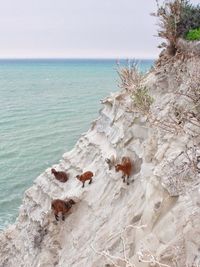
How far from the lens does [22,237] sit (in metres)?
19.4

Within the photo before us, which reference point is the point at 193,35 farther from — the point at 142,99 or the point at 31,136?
the point at 31,136

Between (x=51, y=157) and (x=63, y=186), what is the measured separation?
19808 millimetres

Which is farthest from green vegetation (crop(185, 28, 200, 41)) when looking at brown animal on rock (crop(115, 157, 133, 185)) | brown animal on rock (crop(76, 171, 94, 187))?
brown animal on rock (crop(76, 171, 94, 187))

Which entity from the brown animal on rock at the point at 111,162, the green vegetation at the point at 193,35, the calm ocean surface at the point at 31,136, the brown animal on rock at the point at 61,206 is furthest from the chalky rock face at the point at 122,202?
the calm ocean surface at the point at 31,136

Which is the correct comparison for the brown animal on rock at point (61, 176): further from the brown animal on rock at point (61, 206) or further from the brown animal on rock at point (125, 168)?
the brown animal on rock at point (125, 168)

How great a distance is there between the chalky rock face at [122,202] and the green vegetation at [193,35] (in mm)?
1265

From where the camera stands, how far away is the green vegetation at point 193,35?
16.4 m

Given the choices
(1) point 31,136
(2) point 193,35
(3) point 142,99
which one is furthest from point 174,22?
(1) point 31,136

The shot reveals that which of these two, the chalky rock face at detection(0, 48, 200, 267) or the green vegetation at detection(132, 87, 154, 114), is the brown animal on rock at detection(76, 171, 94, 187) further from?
the green vegetation at detection(132, 87, 154, 114)

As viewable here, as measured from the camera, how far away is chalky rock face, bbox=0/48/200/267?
1048cm

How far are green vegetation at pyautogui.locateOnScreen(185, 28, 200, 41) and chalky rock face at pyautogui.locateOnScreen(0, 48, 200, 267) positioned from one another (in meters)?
1.26

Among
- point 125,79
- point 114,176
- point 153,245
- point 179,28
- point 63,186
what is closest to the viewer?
point 153,245

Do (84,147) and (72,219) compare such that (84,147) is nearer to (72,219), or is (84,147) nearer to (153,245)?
(72,219)

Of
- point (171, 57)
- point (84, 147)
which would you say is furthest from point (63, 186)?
point (171, 57)
